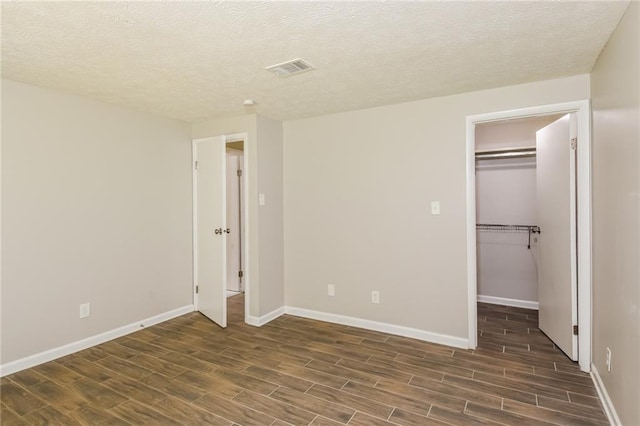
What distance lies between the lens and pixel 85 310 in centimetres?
313

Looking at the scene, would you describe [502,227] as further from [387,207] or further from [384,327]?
[384,327]

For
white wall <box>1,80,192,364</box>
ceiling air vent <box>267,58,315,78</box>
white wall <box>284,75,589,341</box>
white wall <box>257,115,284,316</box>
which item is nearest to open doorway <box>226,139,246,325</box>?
white wall <box>1,80,192,364</box>

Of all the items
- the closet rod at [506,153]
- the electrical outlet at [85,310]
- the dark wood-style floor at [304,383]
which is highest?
the closet rod at [506,153]

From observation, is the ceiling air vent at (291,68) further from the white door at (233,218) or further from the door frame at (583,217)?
the white door at (233,218)

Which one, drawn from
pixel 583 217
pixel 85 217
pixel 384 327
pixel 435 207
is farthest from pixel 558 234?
pixel 85 217

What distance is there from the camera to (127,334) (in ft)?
11.3

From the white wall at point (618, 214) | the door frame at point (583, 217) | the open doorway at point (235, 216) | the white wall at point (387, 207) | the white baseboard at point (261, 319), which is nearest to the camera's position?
the white wall at point (618, 214)

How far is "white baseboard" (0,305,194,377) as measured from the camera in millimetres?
2670

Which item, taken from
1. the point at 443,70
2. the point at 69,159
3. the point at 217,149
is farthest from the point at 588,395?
the point at 69,159

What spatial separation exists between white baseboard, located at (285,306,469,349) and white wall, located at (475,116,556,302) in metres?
1.63

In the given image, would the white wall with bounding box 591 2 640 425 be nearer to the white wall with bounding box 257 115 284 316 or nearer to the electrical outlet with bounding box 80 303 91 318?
the white wall with bounding box 257 115 284 316

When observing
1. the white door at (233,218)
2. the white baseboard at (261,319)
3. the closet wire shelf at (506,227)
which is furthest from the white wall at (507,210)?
the white door at (233,218)

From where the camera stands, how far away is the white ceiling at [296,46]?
1729 mm

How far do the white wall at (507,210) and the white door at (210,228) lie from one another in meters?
3.22
